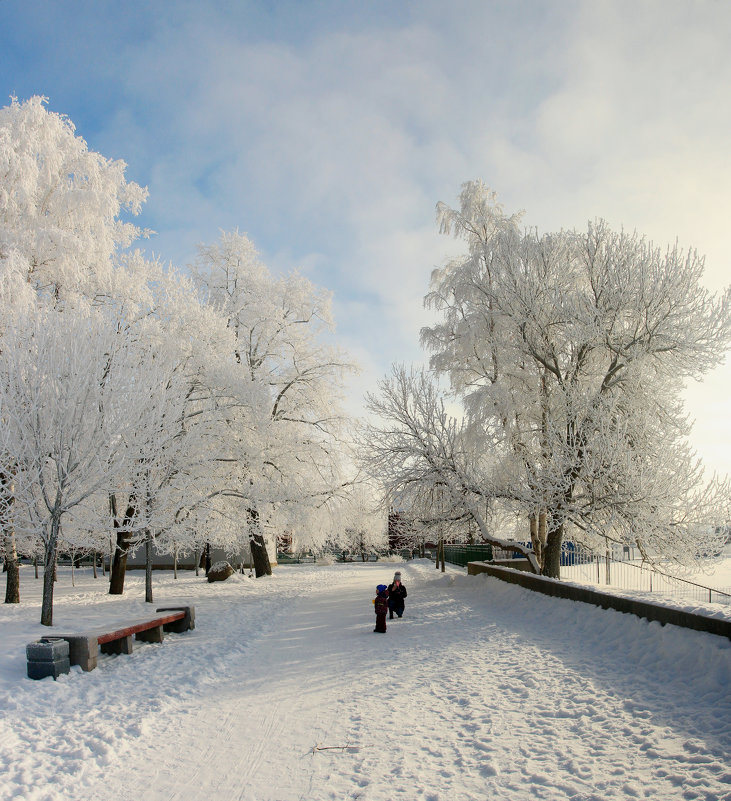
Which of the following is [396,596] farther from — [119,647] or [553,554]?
[119,647]

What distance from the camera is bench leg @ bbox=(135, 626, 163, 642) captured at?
34.5 ft

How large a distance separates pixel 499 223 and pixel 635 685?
16048 millimetres

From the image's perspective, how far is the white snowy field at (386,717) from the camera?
4711 millimetres

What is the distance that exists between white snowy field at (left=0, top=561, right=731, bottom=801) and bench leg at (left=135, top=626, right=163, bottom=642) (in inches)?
17.8

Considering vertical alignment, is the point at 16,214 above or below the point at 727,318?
above

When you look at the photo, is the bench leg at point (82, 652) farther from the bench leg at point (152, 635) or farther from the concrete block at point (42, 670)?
the bench leg at point (152, 635)

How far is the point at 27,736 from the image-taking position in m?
5.70

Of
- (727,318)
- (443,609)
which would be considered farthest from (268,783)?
(727,318)

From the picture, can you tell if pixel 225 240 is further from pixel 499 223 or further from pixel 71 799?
pixel 71 799

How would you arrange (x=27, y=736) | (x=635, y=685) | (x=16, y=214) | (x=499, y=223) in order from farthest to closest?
(x=499, y=223) → (x=16, y=214) → (x=635, y=685) → (x=27, y=736)

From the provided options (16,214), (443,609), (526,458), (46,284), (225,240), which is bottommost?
(443,609)

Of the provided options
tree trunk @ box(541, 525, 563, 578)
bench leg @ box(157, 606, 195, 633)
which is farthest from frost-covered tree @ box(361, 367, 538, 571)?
bench leg @ box(157, 606, 195, 633)

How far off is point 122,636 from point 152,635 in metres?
1.49

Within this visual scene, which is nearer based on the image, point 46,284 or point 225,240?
point 46,284
